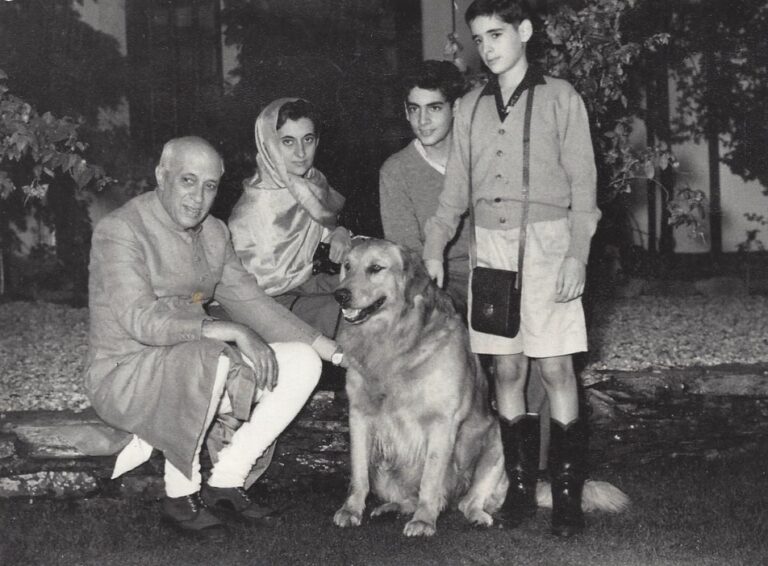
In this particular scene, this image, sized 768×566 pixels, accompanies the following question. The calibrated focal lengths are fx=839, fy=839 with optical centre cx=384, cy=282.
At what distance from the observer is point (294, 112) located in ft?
11.8

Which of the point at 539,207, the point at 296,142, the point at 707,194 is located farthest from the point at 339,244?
the point at 707,194

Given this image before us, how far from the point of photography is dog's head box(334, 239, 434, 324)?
3.10 m

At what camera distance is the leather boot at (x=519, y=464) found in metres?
3.04

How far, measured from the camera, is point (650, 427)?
3.74m

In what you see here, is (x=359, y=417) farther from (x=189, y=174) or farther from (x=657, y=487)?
(x=657, y=487)

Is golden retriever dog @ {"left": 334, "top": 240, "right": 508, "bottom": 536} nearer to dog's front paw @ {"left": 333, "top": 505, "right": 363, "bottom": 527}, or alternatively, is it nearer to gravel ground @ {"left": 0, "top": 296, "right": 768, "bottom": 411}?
dog's front paw @ {"left": 333, "top": 505, "right": 363, "bottom": 527}

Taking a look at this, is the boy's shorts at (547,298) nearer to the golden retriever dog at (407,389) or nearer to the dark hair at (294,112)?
the golden retriever dog at (407,389)

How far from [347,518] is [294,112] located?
1.70 meters

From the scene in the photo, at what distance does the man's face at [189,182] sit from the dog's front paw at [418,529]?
134cm

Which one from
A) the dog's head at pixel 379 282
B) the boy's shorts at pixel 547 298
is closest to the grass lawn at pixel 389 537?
the boy's shorts at pixel 547 298

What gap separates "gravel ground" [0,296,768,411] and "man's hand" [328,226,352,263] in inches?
51.2

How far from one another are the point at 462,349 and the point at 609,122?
93.1 inches

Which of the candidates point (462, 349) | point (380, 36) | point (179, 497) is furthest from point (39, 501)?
point (380, 36)

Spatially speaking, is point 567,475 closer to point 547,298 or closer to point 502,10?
point 547,298
